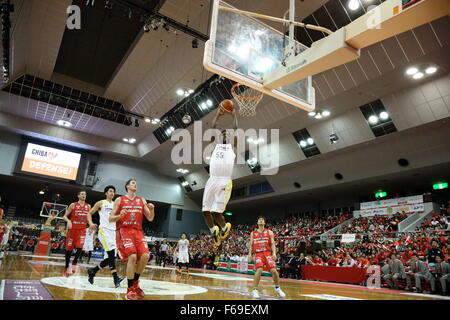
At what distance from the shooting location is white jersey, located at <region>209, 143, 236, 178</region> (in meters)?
5.09

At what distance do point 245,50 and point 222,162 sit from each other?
2281 millimetres

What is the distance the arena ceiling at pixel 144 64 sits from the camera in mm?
12430

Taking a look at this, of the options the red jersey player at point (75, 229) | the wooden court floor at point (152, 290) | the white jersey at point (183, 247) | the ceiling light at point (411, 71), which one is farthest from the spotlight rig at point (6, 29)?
the ceiling light at point (411, 71)

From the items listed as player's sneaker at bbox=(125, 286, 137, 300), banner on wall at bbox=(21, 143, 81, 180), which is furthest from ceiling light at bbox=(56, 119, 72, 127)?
player's sneaker at bbox=(125, 286, 137, 300)

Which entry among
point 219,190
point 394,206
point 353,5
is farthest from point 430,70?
point 219,190

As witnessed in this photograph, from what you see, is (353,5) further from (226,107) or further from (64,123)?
(64,123)

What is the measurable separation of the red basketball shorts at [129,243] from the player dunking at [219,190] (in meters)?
1.07

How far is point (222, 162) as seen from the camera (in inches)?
200

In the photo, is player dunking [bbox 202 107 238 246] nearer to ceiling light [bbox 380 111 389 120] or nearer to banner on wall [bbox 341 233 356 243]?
banner on wall [bbox 341 233 356 243]

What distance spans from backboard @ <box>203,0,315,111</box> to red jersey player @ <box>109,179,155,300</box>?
2579 mm

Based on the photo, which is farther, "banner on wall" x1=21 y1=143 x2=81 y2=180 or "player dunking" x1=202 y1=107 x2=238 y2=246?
"banner on wall" x1=21 y1=143 x2=81 y2=180

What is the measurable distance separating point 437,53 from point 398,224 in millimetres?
8588

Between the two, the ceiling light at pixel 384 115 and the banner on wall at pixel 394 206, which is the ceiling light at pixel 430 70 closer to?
the ceiling light at pixel 384 115

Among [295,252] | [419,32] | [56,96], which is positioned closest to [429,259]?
[295,252]
